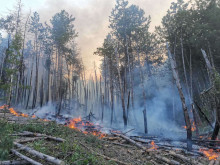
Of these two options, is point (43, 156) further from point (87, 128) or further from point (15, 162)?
point (87, 128)

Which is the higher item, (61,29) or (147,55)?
(61,29)

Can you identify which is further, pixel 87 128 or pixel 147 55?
pixel 147 55

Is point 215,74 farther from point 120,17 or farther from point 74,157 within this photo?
point 120,17

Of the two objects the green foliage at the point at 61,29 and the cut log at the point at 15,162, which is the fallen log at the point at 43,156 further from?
the green foliage at the point at 61,29

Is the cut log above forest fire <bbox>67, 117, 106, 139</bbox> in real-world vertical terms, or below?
above

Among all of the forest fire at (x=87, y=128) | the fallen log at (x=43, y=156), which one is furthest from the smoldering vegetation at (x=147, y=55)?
the fallen log at (x=43, y=156)

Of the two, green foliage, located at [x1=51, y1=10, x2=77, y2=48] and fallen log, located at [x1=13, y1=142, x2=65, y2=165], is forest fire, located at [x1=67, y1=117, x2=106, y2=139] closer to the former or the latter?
fallen log, located at [x1=13, y1=142, x2=65, y2=165]

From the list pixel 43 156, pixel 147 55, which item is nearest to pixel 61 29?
pixel 147 55

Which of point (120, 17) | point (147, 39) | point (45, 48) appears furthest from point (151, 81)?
point (45, 48)

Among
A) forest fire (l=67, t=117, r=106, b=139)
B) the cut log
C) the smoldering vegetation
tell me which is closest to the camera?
the cut log

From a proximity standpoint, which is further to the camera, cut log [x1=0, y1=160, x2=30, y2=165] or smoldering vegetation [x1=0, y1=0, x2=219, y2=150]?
smoldering vegetation [x1=0, y1=0, x2=219, y2=150]

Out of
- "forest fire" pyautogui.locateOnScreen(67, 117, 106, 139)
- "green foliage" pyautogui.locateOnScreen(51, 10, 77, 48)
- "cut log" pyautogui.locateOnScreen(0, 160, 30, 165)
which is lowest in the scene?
"forest fire" pyautogui.locateOnScreen(67, 117, 106, 139)

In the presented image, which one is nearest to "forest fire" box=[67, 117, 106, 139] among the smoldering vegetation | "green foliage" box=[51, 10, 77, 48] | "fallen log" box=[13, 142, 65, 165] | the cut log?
the smoldering vegetation

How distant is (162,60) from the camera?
1005 inches
